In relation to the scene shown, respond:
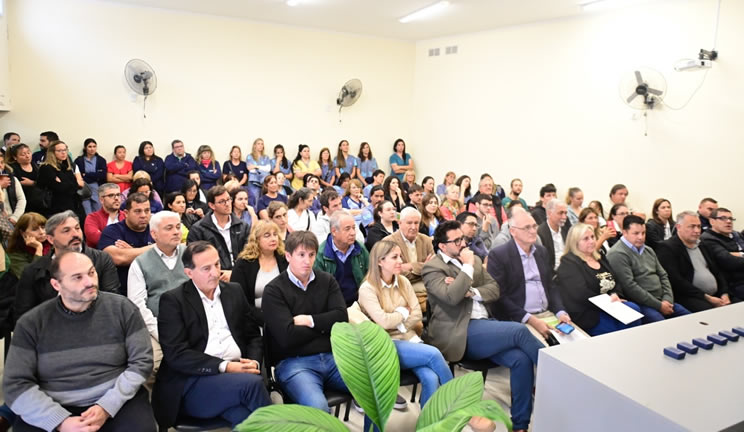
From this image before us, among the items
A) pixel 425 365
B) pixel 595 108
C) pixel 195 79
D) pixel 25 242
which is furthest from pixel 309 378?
pixel 195 79

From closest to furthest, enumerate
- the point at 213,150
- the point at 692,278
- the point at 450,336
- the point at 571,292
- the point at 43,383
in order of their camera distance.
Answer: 1. the point at 43,383
2. the point at 450,336
3. the point at 571,292
4. the point at 692,278
5. the point at 213,150

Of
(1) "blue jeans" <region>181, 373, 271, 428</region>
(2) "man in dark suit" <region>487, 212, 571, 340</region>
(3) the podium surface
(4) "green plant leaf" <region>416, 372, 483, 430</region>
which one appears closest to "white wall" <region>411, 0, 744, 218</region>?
(2) "man in dark suit" <region>487, 212, 571, 340</region>

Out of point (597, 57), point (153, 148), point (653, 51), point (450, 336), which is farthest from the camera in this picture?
point (153, 148)

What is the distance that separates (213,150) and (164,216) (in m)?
5.44

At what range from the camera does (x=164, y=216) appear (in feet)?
9.24

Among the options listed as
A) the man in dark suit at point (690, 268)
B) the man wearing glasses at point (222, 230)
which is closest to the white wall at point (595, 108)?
the man in dark suit at point (690, 268)

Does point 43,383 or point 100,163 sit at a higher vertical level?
point 100,163

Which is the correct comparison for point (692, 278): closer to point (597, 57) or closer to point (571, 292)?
point (571, 292)

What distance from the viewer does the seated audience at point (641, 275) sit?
11.6 ft

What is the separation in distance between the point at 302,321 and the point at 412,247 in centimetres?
149

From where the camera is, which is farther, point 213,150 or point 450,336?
point 213,150

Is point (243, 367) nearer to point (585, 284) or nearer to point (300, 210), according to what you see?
point (585, 284)

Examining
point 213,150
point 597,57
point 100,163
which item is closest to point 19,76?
point 100,163

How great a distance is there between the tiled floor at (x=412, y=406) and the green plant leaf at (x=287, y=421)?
121 cm
